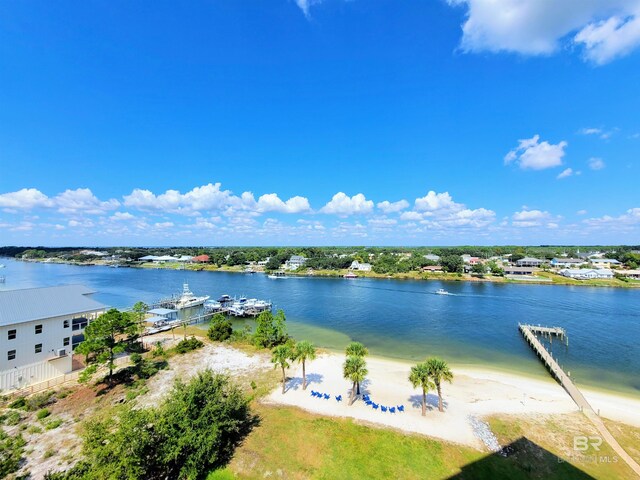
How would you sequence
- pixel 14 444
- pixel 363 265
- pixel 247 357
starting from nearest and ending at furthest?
pixel 14 444 < pixel 247 357 < pixel 363 265

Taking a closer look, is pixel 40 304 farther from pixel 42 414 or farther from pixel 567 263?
pixel 567 263

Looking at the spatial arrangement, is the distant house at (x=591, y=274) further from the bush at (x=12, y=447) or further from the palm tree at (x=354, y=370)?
the bush at (x=12, y=447)

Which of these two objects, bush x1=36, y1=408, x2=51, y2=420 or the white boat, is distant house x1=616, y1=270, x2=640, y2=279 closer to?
the white boat

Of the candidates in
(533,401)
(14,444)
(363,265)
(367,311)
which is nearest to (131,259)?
(363,265)

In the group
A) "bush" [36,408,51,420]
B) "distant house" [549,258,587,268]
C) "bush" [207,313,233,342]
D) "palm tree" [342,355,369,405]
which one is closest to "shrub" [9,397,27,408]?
"bush" [36,408,51,420]

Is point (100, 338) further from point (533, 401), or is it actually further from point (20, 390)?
point (533, 401)

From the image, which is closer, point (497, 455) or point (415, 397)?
point (497, 455)

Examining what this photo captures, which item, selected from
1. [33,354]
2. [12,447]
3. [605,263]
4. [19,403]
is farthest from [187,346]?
[605,263]
